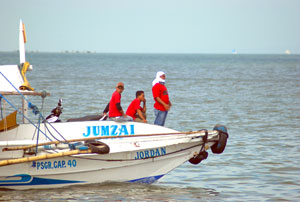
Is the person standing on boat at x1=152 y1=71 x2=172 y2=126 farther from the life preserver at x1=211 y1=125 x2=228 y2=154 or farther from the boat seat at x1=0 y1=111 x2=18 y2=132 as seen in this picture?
the boat seat at x1=0 y1=111 x2=18 y2=132

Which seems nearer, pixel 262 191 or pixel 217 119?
pixel 262 191

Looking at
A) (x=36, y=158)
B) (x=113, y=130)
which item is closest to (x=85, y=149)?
(x=36, y=158)

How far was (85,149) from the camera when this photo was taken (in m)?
11.2

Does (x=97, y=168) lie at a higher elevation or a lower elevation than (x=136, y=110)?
lower

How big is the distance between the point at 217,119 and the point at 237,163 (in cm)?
881

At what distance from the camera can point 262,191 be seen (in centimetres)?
1223

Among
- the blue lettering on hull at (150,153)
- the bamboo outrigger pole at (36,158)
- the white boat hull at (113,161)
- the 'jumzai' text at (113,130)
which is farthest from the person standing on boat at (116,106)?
the bamboo outrigger pole at (36,158)

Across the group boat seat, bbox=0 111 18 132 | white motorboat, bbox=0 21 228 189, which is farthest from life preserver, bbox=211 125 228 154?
boat seat, bbox=0 111 18 132

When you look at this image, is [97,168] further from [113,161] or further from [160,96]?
[160,96]

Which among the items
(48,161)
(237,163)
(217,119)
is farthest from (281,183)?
(217,119)

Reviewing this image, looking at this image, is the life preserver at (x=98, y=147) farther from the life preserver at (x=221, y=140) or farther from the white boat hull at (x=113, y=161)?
the life preserver at (x=221, y=140)

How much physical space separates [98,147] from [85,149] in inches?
10.5

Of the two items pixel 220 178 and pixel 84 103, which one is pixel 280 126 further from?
pixel 84 103

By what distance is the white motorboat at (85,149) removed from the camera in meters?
11.5
